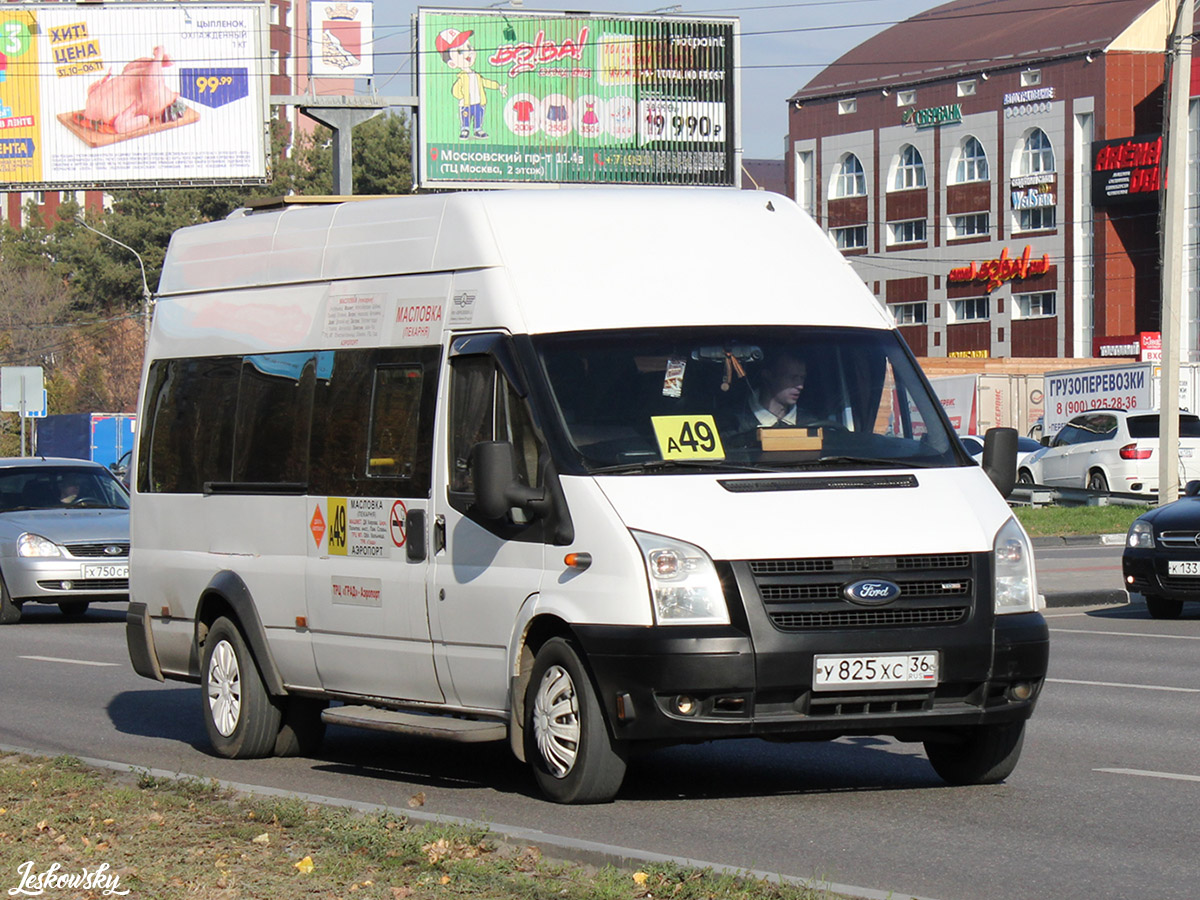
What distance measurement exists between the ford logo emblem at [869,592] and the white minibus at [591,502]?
1 centimetres

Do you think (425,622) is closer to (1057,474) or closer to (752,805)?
(752,805)

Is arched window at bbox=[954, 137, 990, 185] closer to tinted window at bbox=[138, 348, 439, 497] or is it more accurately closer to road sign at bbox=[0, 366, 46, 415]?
road sign at bbox=[0, 366, 46, 415]

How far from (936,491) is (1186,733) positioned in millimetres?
3481

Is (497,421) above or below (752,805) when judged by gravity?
above

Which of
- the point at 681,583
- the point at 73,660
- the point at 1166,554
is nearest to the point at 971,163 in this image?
the point at 1166,554

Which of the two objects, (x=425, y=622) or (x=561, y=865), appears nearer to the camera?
(x=561, y=865)

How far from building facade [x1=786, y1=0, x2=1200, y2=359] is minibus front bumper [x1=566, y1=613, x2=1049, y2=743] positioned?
7440cm

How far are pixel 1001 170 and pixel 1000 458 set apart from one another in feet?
272

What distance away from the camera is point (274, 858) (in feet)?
23.1

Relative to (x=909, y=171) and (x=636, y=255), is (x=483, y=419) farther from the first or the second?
(x=909, y=171)

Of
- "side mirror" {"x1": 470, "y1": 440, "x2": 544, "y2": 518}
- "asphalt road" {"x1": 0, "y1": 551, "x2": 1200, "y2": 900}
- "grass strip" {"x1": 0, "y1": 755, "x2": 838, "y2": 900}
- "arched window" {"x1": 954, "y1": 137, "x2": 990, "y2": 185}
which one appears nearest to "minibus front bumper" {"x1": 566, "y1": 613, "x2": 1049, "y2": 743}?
"asphalt road" {"x1": 0, "y1": 551, "x2": 1200, "y2": 900}

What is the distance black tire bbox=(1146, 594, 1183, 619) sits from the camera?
19562mm

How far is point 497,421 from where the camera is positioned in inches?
351

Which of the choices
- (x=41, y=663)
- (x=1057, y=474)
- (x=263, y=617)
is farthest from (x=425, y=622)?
(x=1057, y=474)
